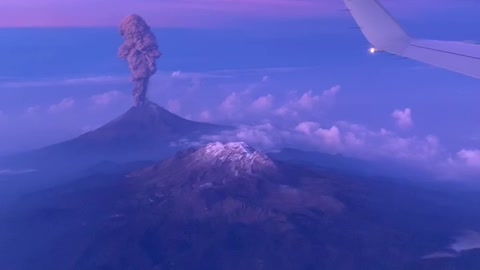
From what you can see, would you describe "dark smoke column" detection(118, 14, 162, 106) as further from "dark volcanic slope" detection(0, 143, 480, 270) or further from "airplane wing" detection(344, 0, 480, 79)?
"airplane wing" detection(344, 0, 480, 79)

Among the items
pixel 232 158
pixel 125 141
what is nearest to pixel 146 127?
pixel 125 141

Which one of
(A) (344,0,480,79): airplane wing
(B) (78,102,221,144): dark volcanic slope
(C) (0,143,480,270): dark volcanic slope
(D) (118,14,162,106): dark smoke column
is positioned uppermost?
(D) (118,14,162,106): dark smoke column

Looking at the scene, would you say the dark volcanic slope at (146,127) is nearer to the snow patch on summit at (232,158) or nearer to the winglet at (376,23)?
the snow patch on summit at (232,158)

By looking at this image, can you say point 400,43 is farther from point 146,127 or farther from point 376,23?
point 146,127

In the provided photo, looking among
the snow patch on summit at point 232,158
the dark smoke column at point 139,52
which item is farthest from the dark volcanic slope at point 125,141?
the snow patch on summit at point 232,158

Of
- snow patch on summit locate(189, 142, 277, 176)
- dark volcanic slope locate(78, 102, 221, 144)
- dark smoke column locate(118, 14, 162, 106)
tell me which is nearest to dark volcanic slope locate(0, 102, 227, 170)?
dark volcanic slope locate(78, 102, 221, 144)

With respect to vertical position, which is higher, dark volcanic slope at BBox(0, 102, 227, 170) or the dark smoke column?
the dark smoke column

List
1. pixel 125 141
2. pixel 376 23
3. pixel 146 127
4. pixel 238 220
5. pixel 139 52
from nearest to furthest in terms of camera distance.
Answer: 1. pixel 376 23
2. pixel 238 220
3. pixel 125 141
4. pixel 146 127
5. pixel 139 52
